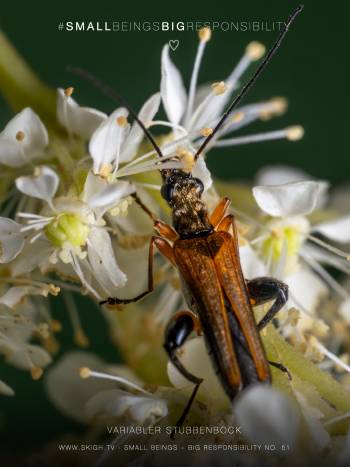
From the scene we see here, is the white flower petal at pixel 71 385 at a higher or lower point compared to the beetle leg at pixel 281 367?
lower

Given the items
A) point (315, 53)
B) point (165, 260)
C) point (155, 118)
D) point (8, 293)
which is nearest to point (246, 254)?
point (165, 260)

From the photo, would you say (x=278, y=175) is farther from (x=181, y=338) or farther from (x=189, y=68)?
(x=181, y=338)

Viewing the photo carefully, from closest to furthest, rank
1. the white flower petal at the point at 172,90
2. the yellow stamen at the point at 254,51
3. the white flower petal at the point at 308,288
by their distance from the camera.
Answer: the white flower petal at the point at 172,90
the yellow stamen at the point at 254,51
the white flower petal at the point at 308,288

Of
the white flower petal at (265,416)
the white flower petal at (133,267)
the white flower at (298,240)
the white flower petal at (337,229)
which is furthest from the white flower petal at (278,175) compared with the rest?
the white flower petal at (265,416)

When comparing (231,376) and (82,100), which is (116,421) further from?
(82,100)

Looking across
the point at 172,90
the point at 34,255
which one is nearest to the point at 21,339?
the point at 34,255

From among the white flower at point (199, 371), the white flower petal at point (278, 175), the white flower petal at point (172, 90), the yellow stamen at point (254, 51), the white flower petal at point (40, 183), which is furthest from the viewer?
the white flower petal at point (278, 175)

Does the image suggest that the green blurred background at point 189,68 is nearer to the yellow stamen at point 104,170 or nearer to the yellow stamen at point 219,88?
the yellow stamen at point 219,88

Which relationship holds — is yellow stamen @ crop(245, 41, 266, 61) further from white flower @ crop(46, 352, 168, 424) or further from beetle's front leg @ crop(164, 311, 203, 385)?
white flower @ crop(46, 352, 168, 424)
